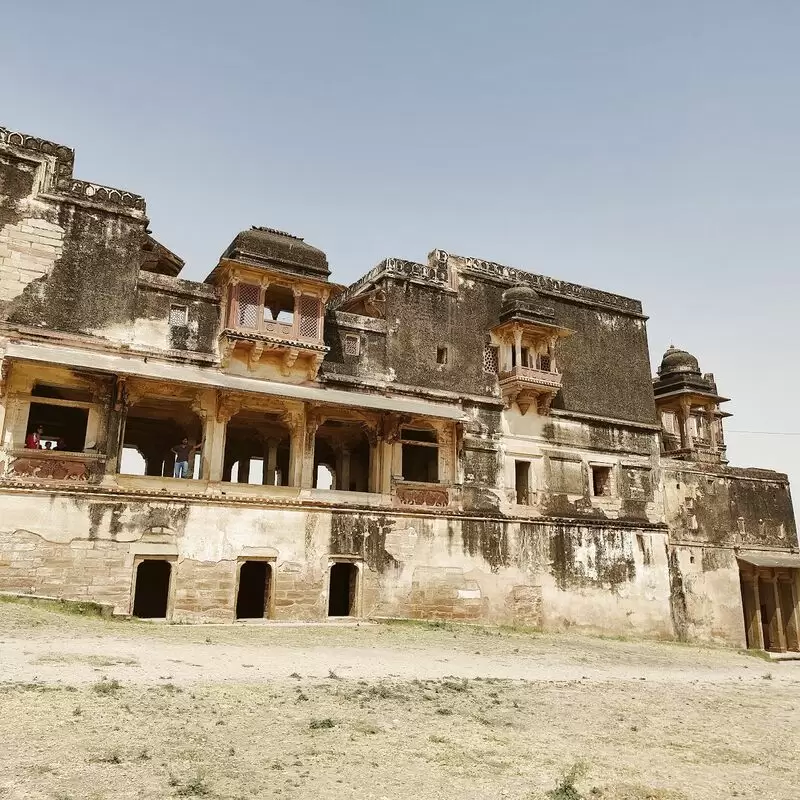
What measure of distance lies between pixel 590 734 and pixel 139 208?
14.1 metres

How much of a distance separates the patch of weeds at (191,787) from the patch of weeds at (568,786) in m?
2.60

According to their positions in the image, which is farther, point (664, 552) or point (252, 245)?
point (664, 552)

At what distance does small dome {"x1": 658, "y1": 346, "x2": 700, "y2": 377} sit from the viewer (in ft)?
83.1

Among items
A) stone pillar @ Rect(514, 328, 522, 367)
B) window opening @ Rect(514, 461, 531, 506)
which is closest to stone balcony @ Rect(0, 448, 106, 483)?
window opening @ Rect(514, 461, 531, 506)

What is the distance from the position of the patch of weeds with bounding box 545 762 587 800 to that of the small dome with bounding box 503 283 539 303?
15.2 metres

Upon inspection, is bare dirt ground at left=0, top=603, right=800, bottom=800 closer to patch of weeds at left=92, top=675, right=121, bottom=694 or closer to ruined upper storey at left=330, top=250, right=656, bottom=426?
patch of weeds at left=92, top=675, right=121, bottom=694

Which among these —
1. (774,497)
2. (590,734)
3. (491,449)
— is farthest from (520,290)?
(590,734)

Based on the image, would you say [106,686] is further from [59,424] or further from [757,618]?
[757,618]

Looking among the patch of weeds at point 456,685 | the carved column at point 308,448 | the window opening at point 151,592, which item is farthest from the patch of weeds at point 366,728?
the window opening at point 151,592

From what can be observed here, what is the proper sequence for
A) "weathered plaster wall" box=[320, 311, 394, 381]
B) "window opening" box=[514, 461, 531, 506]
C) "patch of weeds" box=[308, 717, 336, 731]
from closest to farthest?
"patch of weeds" box=[308, 717, 336, 731]
"weathered plaster wall" box=[320, 311, 394, 381]
"window opening" box=[514, 461, 531, 506]

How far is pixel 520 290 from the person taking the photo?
20406 millimetres

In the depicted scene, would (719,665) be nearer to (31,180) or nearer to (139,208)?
(139,208)

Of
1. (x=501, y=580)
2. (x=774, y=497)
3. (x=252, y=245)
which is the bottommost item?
(x=501, y=580)

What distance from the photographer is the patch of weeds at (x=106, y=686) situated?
7133 mm
